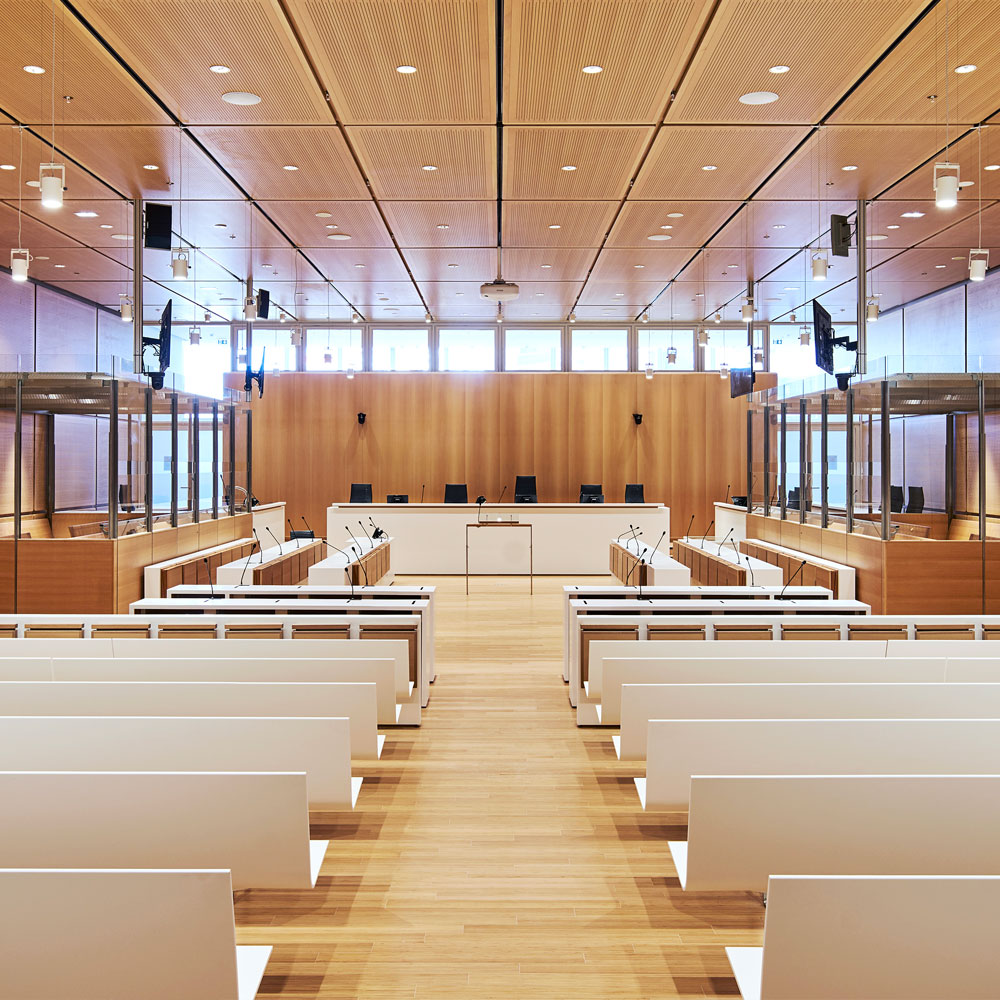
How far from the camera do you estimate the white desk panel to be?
47.8 feet

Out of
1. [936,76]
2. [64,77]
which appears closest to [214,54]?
[64,77]

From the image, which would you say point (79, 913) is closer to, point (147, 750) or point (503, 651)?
Result: point (147, 750)

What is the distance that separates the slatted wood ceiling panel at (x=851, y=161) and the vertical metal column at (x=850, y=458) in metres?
2.12

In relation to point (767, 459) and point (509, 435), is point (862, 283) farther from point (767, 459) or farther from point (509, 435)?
point (509, 435)

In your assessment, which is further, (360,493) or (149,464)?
(360,493)

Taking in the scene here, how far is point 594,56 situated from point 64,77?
3761 millimetres

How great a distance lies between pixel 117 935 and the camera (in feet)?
6.68

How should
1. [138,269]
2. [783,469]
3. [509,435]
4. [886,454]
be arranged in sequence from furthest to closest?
[509,435]
[783,469]
[138,269]
[886,454]

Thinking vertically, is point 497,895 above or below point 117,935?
below

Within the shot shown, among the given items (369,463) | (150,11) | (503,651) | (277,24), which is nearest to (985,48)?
(277,24)

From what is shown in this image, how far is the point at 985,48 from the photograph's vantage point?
19.2 feet

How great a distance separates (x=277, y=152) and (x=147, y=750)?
6.07m

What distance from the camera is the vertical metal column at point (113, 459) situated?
29.3 ft

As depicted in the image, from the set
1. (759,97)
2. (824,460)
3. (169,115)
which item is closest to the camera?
(759,97)
